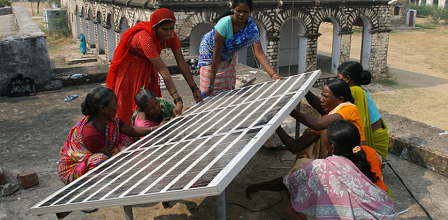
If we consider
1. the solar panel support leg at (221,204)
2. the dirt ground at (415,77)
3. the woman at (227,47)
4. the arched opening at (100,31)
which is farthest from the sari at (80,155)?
the arched opening at (100,31)

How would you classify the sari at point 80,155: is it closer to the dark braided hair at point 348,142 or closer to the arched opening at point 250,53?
the dark braided hair at point 348,142

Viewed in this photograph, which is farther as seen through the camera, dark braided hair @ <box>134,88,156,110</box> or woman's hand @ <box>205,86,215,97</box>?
woman's hand @ <box>205,86,215,97</box>

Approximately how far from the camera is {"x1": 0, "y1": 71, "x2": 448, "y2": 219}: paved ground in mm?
3160

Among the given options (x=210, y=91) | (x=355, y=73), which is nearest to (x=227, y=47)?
(x=210, y=91)

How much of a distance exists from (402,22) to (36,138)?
36.8 meters

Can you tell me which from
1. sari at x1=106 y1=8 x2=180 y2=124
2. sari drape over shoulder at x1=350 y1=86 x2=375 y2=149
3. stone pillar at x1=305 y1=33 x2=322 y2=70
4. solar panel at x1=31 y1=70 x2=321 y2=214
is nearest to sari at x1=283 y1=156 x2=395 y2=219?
solar panel at x1=31 y1=70 x2=321 y2=214

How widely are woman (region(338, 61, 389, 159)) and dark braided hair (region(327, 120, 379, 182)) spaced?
0.98 m

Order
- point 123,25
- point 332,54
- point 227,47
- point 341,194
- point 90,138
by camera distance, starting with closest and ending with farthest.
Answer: point 341,194
point 90,138
point 227,47
point 123,25
point 332,54

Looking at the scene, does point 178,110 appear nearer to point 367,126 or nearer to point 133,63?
point 133,63

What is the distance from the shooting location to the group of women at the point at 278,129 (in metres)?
2.54

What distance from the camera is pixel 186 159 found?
88.0 inches

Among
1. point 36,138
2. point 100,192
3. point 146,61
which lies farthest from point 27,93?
point 100,192

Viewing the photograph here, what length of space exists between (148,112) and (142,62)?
64 centimetres

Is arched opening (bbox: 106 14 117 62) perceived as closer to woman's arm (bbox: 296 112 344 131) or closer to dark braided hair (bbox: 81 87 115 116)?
dark braided hair (bbox: 81 87 115 116)
